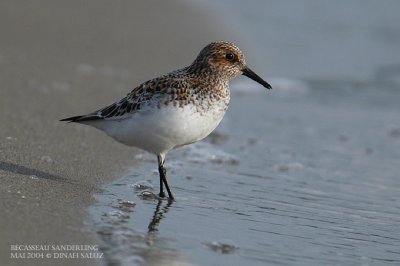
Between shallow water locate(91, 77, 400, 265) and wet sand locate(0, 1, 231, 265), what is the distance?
312mm

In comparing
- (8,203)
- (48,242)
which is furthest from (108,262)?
(8,203)

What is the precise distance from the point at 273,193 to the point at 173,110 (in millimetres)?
1490

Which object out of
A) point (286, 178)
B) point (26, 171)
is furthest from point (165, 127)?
point (286, 178)

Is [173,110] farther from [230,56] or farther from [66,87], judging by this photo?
[66,87]

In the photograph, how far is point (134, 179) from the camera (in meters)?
7.42

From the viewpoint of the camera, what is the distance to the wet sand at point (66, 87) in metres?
5.79

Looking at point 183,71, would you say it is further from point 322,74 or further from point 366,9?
point 366,9

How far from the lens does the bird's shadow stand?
6699 millimetres

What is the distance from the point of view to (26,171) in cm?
679

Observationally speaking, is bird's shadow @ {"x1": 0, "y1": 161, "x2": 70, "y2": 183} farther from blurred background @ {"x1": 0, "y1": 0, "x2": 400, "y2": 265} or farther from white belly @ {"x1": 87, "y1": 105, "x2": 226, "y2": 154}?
white belly @ {"x1": 87, "y1": 105, "x2": 226, "y2": 154}

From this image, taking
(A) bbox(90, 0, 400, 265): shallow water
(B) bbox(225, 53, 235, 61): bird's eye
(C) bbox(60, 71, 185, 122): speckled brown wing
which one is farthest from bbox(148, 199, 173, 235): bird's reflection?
(B) bbox(225, 53, 235, 61): bird's eye

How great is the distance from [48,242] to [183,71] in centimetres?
243

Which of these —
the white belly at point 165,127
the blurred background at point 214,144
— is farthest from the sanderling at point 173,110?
the blurred background at point 214,144

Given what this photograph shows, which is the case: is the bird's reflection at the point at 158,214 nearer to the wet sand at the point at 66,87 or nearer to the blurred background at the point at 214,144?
the blurred background at the point at 214,144
